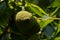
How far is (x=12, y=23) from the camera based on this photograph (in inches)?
61.3

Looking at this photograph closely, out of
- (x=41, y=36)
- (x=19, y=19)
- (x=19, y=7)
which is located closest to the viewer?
(x=19, y=19)

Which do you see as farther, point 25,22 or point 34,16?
point 34,16

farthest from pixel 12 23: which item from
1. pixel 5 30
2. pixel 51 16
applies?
pixel 51 16

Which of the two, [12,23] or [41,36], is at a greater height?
[12,23]

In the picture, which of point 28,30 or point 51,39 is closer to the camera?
point 28,30

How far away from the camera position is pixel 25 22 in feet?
4.80

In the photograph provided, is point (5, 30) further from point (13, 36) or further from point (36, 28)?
point (36, 28)

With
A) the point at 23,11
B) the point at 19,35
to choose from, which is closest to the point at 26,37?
the point at 19,35

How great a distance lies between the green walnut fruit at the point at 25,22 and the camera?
4.80 feet

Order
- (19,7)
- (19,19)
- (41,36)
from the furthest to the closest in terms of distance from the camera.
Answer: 1. (41,36)
2. (19,7)
3. (19,19)

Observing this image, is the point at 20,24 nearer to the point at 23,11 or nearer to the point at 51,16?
the point at 23,11

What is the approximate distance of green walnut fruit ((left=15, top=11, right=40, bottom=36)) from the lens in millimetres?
1464

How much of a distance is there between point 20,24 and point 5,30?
0.16 metres

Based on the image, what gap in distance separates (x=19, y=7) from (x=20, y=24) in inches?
6.3
